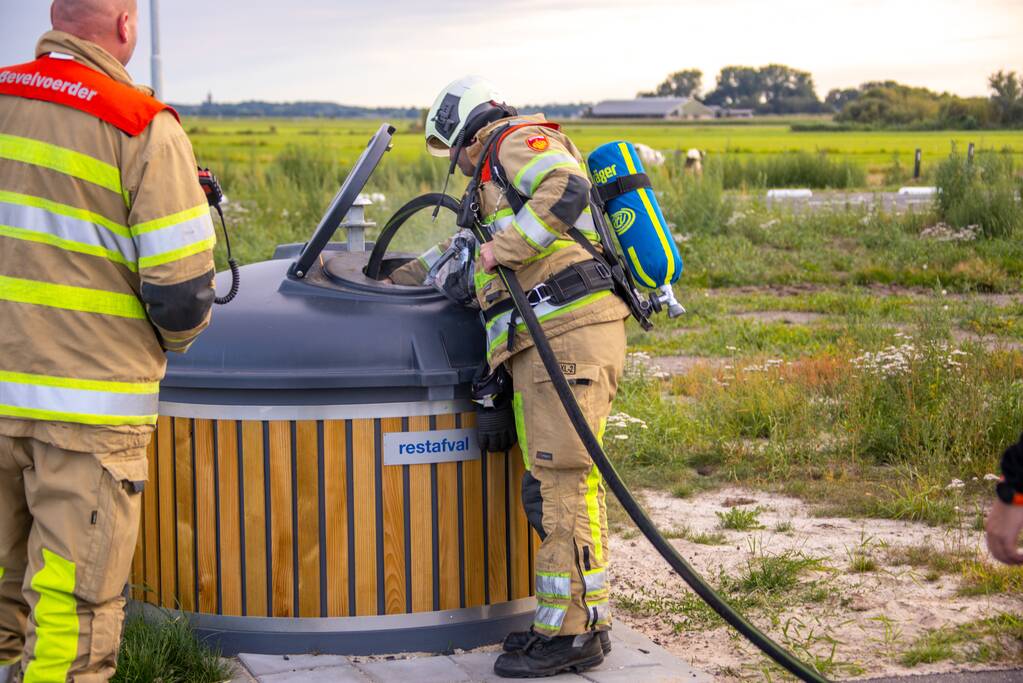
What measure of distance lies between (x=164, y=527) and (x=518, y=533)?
3.88 feet

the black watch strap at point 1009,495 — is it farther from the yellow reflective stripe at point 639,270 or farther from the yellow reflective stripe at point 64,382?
the yellow reflective stripe at point 64,382

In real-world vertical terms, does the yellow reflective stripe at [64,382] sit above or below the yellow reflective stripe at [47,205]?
below

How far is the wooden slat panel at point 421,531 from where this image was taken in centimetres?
398

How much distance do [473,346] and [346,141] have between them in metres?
61.7

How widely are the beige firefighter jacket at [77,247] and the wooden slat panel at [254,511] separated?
877 mm

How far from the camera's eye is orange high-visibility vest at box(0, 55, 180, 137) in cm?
297

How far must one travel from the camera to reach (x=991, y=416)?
6.07 m

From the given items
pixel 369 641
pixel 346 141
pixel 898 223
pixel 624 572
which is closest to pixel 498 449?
pixel 369 641

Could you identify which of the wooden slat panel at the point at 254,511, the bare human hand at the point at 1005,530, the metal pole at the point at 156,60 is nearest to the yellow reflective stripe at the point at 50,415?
the wooden slat panel at the point at 254,511

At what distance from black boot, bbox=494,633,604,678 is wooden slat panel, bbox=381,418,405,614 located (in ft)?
1.29

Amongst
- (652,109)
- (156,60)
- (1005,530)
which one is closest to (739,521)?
(1005,530)

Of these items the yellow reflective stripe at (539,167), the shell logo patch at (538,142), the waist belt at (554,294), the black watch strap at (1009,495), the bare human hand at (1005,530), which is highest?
the shell logo patch at (538,142)

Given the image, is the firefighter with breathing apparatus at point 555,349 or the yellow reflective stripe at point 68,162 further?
the firefighter with breathing apparatus at point 555,349

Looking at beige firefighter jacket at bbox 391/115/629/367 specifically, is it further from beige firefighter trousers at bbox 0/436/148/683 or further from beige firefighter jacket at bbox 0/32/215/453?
beige firefighter trousers at bbox 0/436/148/683
